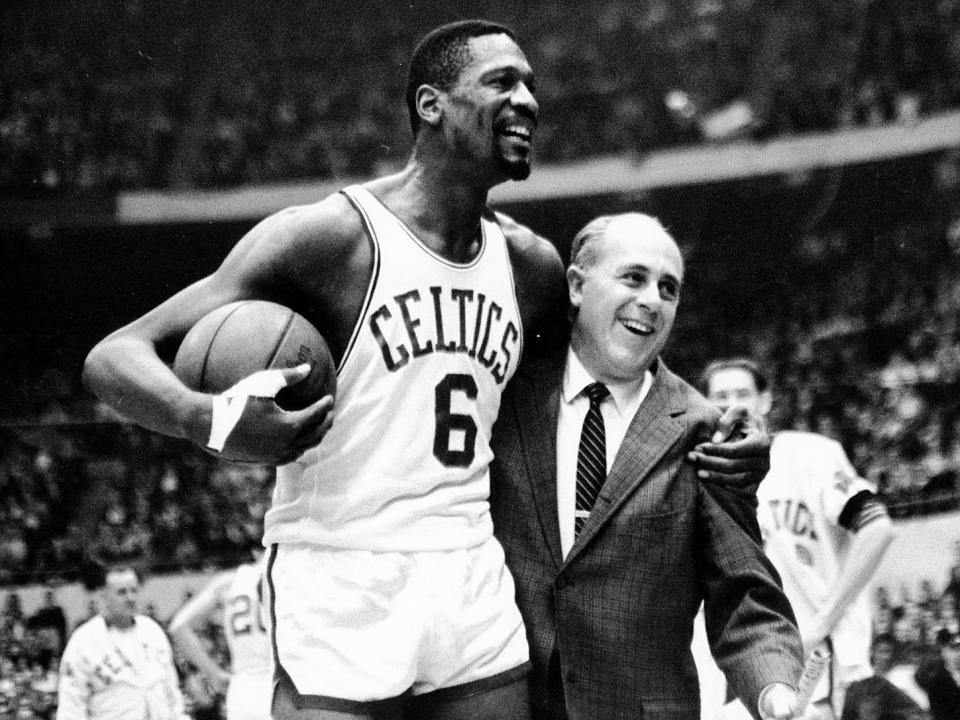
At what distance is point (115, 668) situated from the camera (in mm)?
5793

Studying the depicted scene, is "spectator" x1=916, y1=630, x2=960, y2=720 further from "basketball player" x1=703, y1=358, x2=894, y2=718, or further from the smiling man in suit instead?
the smiling man in suit

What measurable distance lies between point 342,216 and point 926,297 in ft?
39.2

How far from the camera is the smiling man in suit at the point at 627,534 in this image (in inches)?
89.2

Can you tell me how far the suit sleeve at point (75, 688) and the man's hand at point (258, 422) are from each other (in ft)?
14.6

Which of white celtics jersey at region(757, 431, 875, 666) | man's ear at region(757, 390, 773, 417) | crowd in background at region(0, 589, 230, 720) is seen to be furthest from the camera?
crowd in background at region(0, 589, 230, 720)

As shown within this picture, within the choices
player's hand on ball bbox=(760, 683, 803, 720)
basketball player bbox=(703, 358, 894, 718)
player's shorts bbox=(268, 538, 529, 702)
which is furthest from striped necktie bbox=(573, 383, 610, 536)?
basketball player bbox=(703, 358, 894, 718)

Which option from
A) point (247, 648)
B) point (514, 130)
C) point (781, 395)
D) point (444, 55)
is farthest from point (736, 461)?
point (781, 395)

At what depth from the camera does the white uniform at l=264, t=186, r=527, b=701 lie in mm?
2012

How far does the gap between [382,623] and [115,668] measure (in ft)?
13.9

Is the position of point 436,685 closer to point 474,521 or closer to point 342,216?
point 474,521

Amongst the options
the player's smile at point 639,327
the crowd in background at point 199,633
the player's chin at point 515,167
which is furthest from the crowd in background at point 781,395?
the player's chin at point 515,167

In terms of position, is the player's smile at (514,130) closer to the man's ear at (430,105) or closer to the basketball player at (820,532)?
the man's ear at (430,105)

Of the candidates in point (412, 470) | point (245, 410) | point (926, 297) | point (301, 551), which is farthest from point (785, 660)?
point (926, 297)

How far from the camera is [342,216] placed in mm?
2176
